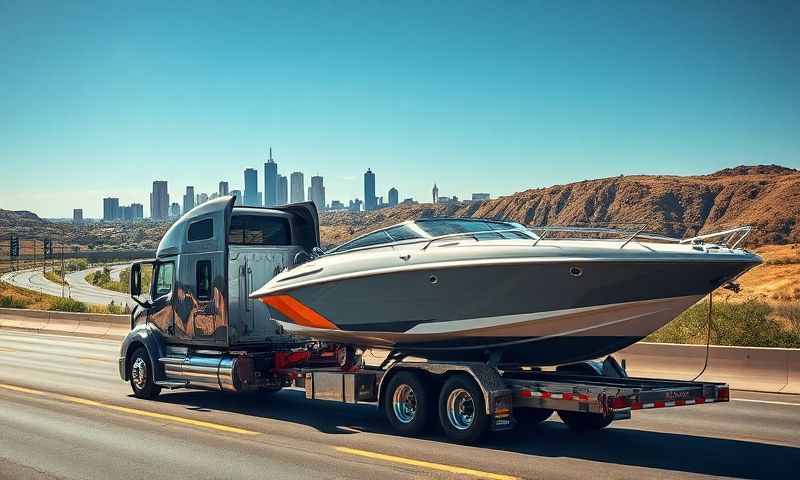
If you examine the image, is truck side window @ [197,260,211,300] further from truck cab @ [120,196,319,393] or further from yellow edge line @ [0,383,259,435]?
yellow edge line @ [0,383,259,435]

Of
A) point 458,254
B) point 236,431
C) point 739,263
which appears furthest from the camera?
point 236,431

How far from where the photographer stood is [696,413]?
43.2 ft

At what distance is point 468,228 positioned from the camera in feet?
38.2

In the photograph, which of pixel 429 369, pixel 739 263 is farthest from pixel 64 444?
pixel 739 263

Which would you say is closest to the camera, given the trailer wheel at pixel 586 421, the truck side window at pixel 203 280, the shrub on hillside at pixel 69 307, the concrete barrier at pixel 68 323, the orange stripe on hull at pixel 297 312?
the trailer wheel at pixel 586 421

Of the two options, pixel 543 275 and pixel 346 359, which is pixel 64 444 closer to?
pixel 346 359

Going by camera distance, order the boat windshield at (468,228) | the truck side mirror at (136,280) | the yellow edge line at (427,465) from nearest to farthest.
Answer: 1. the yellow edge line at (427,465)
2. the boat windshield at (468,228)
3. the truck side mirror at (136,280)

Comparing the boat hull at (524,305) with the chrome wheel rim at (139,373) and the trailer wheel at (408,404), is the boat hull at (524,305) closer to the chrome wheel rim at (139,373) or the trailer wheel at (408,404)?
the trailer wheel at (408,404)

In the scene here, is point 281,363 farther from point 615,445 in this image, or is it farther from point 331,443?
point 615,445

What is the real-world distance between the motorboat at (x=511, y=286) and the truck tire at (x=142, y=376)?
4.31 meters

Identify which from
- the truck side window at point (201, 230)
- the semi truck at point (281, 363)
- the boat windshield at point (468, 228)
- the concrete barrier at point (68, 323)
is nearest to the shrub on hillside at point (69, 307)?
the concrete barrier at point (68, 323)

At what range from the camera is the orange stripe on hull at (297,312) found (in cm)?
1235

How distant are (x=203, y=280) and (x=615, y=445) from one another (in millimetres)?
7330

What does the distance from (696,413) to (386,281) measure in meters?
5.52
